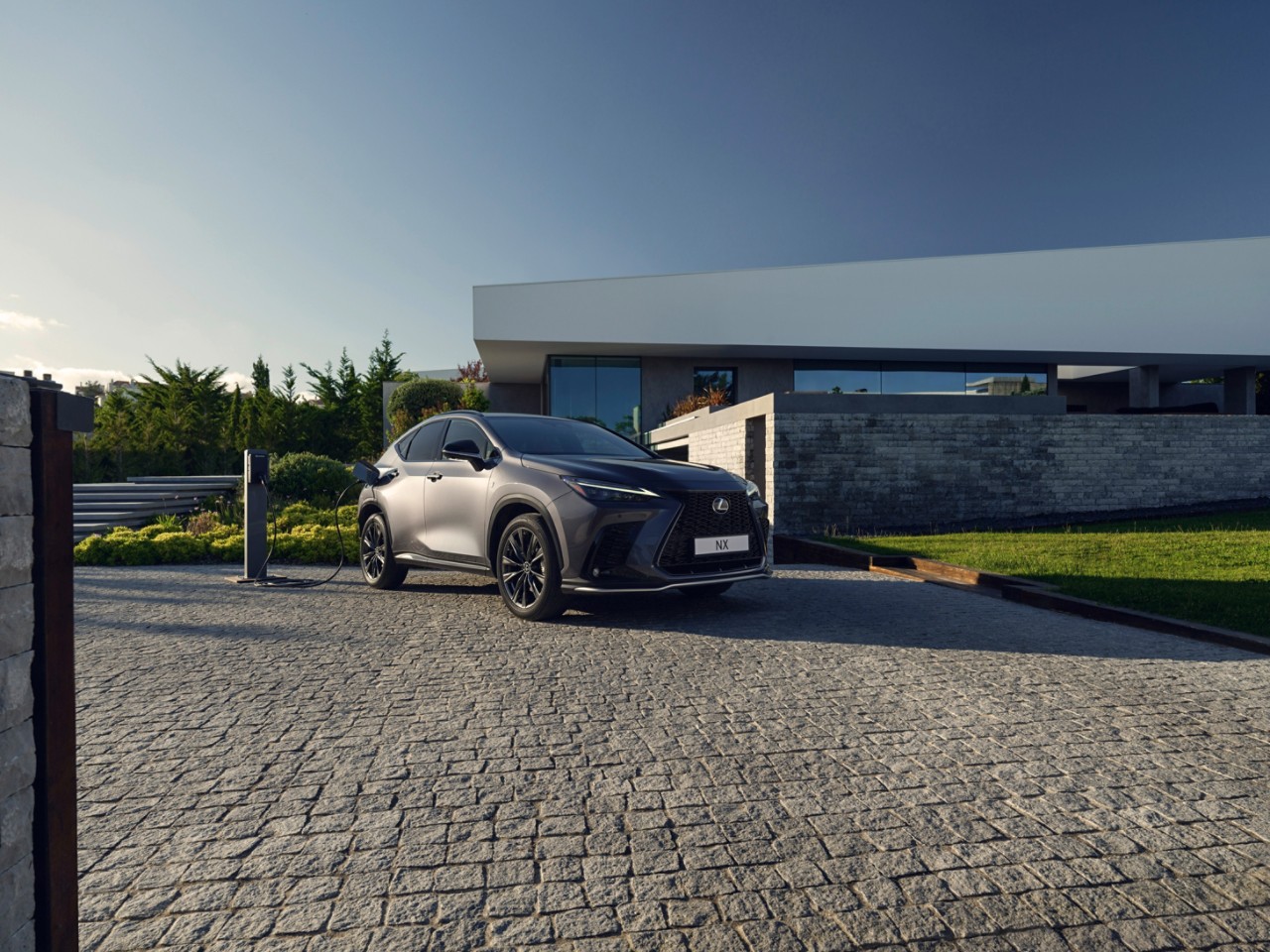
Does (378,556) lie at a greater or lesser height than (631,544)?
lesser

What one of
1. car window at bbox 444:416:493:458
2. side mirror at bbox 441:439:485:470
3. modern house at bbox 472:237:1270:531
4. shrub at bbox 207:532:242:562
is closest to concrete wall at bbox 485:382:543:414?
modern house at bbox 472:237:1270:531

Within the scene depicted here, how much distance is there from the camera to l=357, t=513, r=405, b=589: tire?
818cm

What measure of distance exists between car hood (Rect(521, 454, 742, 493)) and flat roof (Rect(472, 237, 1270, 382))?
20572mm

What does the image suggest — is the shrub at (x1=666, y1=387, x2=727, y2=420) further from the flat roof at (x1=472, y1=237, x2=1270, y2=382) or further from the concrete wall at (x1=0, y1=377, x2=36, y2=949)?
the concrete wall at (x1=0, y1=377, x2=36, y2=949)

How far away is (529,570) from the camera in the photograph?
21.1ft

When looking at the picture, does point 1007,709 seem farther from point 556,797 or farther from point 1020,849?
point 556,797

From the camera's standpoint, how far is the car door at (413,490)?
773 centimetres

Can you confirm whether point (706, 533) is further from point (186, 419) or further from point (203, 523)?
point (186, 419)

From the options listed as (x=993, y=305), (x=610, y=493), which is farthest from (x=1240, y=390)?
(x=610, y=493)

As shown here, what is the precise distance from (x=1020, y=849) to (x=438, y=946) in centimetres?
178

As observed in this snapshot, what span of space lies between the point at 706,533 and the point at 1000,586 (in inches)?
143

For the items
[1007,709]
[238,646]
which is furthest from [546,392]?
[1007,709]

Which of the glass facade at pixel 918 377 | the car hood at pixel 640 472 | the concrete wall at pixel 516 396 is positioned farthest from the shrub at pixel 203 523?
the concrete wall at pixel 516 396

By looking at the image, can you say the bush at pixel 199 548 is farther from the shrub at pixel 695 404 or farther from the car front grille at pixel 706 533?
the shrub at pixel 695 404
